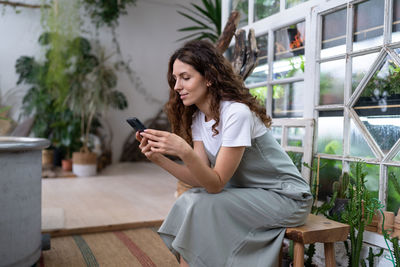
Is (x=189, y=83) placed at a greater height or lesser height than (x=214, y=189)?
greater

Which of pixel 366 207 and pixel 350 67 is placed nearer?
pixel 366 207

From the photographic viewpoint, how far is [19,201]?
1708 millimetres

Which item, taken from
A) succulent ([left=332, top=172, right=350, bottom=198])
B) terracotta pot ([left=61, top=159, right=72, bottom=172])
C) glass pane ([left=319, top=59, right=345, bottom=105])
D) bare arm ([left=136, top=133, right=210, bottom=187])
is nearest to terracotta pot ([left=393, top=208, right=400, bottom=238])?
succulent ([left=332, top=172, right=350, bottom=198])

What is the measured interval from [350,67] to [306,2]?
0.59 m

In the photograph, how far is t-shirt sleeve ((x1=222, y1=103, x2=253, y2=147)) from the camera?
52.8 inches

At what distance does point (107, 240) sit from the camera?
7.99ft

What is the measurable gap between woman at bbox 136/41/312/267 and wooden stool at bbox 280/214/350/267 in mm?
44

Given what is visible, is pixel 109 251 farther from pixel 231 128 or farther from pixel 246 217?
pixel 231 128

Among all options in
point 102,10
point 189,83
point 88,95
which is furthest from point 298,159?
point 102,10

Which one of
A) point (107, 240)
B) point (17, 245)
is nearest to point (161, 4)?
point (107, 240)

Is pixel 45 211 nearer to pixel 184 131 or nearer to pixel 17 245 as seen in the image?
pixel 17 245

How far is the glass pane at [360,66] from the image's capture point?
1841 millimetres

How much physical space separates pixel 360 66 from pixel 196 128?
938 mm

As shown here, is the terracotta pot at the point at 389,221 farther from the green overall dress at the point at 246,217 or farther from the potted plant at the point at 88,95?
the potted plant at the point at 88,95
